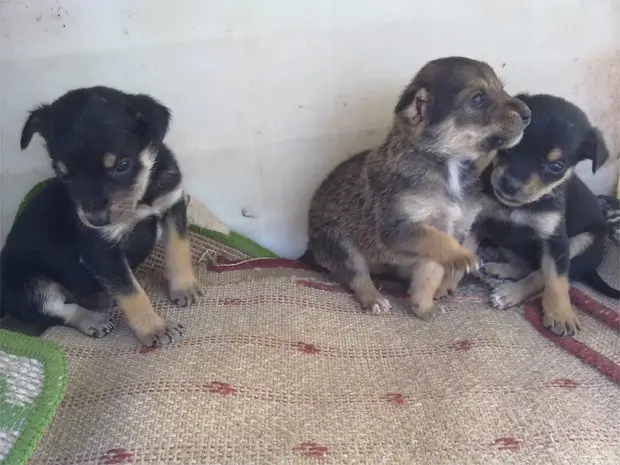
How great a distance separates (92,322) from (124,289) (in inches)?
9.7

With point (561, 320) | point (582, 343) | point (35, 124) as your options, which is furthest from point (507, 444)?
point (35, 124)

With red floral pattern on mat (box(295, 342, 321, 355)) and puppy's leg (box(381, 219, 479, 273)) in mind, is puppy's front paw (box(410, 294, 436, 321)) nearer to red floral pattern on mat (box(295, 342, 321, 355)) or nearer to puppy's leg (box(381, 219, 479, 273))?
puppy's leg (box(381, 219, 479, 273))

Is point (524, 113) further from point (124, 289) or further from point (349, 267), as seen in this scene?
point (124, 289)

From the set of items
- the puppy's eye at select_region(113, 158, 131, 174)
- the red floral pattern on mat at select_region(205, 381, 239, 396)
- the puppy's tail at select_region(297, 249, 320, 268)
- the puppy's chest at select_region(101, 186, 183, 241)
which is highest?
the puppy's eye at select_region(113, 158, 131, 174)

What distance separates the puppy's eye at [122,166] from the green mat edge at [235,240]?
2.97 feet

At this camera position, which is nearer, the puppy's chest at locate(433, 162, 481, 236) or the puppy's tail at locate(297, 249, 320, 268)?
the puppy's chest at locate(433, 162, 481, 236)

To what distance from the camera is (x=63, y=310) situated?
2.76 metres

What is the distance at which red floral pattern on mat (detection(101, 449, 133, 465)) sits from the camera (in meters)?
1.84

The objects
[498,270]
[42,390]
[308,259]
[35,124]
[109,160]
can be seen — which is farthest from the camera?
[308,259]

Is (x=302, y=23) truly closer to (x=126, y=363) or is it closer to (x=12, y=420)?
Result: (x=126, y=363)

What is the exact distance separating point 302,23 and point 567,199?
1.49 meters

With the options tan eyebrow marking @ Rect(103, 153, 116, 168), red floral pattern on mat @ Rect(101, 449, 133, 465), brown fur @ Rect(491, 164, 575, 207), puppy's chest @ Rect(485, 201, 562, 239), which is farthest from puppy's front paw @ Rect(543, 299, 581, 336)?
tan eyebrow marking @ Rect(103, 153, 116, 168)

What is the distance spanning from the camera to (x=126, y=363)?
237cm

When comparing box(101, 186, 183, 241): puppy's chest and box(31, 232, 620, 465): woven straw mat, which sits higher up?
box(101, 186, 183, 241): puppy's chest
